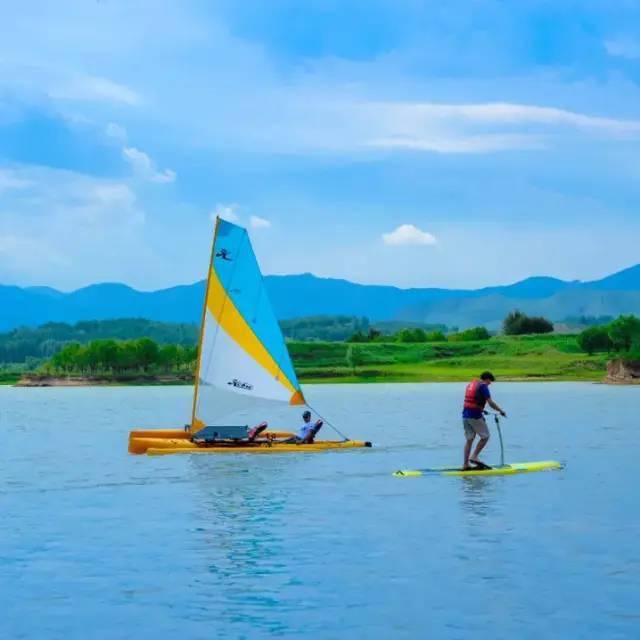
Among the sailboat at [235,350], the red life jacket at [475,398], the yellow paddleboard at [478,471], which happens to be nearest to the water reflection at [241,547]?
the yellow paddleboard at [478,471]

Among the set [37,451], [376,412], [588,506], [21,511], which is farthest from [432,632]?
[376,412]

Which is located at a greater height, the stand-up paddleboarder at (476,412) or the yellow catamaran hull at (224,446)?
the stand-up paddleboarder at (476,412)

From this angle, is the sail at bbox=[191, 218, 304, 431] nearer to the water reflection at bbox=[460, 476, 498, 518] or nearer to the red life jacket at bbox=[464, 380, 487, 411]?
the red life jacket at bbox=[464, 380, 487, 411]

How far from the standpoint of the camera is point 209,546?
28.4 meters

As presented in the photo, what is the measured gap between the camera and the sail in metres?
52.6

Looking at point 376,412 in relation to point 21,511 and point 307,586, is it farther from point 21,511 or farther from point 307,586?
point 307,586

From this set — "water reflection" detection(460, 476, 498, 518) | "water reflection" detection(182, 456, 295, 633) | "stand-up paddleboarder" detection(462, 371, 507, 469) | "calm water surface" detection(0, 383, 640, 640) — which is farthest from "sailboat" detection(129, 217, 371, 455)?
"water reflection" detection(460, 476, 498, 518)

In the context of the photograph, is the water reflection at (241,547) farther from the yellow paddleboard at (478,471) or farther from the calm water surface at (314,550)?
the yellow paddleboard at (478,471)

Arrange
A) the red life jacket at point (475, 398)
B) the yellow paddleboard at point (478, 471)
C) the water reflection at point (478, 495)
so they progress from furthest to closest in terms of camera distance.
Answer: the yellow paddleboard at point (478, 471) → the red life jacket at point (475, 398) → the water reflection at point (478, 495)

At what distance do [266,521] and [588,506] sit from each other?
29.3ft

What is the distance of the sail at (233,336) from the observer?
52562 mm

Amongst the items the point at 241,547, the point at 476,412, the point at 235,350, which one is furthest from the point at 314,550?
the point at 235,350

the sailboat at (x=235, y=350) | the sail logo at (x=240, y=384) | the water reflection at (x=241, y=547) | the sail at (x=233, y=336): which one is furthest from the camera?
the sail logo at (x=240, y=384)

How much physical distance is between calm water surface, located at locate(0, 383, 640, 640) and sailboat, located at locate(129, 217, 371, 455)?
1774 mm
